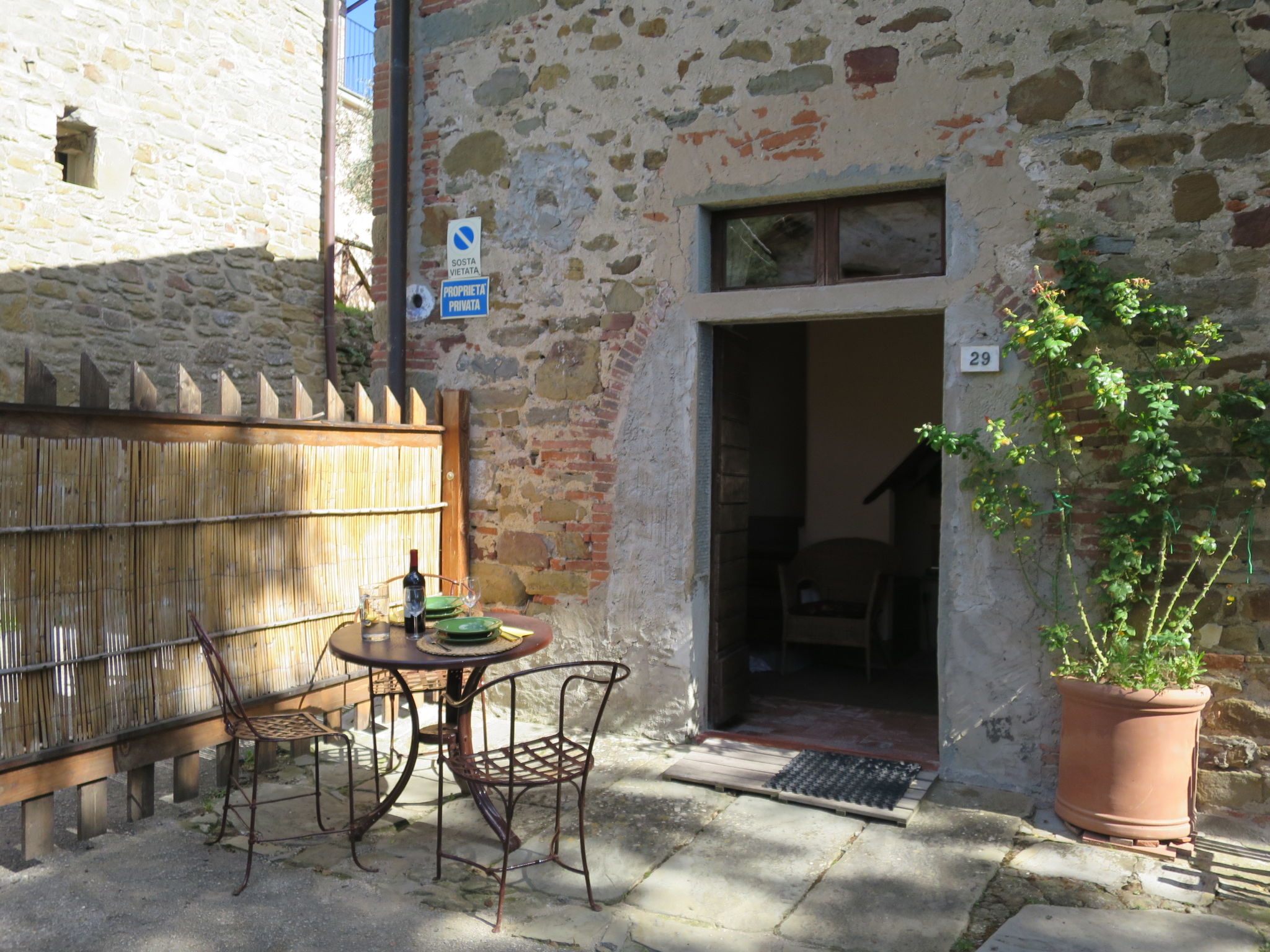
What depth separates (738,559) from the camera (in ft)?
17.6

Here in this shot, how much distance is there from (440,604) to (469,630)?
0.49 m

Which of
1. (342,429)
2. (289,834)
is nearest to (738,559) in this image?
(342,429)

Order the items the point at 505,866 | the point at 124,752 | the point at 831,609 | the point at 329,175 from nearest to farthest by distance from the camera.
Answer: the point at 505,866
the point at 124,752
the point at 831,609
the point at 329,175

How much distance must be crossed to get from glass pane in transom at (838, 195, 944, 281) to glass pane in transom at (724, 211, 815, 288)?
0.16 metres

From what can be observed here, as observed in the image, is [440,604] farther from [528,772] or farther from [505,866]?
[505,866]

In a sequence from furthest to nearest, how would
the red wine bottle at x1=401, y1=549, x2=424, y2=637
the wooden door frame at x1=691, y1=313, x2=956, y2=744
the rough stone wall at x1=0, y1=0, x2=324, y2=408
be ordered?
the rough stone wall at x1=0, y1=0, x2=324, y2=408
the wooden door frame at x1=691, y1=313, x2=956, y2=744
the red wine bottle at x1=401, y1=549, x2=424, y2=637

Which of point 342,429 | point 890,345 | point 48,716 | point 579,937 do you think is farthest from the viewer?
point 890,345

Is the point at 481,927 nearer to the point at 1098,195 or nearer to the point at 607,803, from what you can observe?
the point at 607,803

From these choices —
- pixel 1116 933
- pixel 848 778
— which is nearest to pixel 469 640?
pixel 848 778

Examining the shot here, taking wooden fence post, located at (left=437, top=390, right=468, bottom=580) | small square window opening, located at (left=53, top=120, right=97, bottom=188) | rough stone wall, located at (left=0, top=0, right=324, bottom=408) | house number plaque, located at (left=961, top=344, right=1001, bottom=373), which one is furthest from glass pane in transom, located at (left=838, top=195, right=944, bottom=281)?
small square window opening, located at (left=53, top=120, right=97, bottom=188)

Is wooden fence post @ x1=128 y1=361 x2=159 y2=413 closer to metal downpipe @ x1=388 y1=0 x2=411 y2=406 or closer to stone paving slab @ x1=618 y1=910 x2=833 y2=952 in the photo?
metal downpipe @ x1=388 y1=0 x2=411 y2=406

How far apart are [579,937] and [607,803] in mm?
1098

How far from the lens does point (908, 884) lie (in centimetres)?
336

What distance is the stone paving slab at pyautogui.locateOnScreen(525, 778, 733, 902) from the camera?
3.39m
